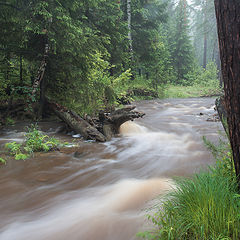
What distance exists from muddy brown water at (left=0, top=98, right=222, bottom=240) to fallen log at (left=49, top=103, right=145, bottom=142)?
0.44 m

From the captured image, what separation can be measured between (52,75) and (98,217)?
664cm

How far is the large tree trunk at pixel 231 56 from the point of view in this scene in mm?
2100

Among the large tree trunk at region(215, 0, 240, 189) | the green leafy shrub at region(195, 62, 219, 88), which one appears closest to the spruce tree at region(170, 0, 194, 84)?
the green leafy shrub at region(195, 62, 219, 88)

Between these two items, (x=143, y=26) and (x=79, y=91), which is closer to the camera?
(x=79, y=91)

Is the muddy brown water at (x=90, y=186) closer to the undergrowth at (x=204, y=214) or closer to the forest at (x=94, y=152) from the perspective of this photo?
the forest at (x=94, y=152)

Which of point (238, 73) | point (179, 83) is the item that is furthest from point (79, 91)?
point (179, 83)

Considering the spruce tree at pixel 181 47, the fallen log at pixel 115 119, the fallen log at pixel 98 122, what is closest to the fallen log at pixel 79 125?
the fallen log at pixel 98 122

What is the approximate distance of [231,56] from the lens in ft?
7.00

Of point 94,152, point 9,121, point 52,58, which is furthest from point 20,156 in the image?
point 52,58

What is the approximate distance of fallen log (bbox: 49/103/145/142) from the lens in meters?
6.75

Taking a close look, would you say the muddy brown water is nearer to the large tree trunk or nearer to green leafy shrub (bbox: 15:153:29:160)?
green leafy shrub (bbox: 15:153:29:160)

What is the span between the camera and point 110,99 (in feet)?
30.0

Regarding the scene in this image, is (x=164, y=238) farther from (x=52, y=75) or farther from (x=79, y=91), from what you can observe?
(x=52, y=75)

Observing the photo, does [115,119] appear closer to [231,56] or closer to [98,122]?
[98,122]
